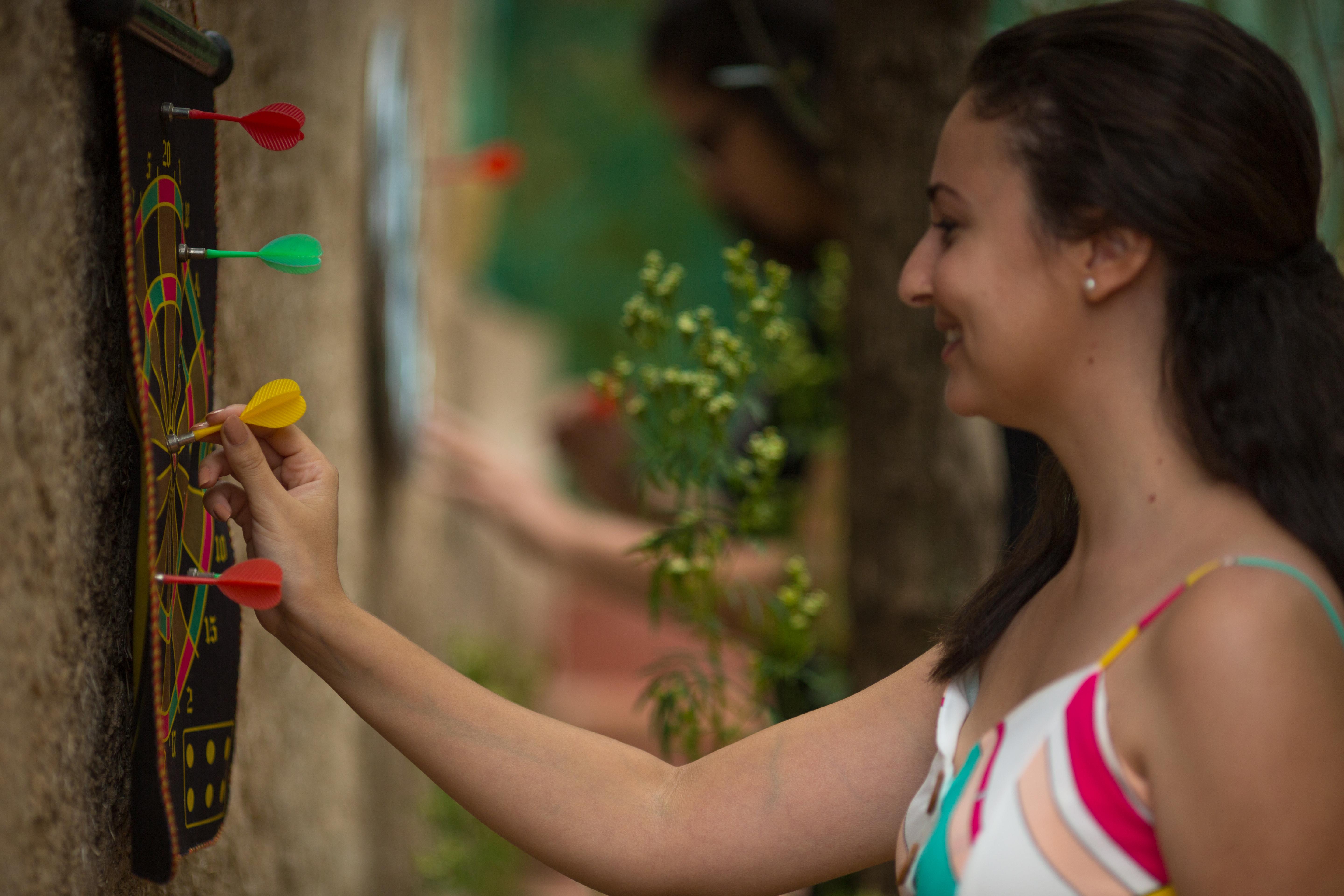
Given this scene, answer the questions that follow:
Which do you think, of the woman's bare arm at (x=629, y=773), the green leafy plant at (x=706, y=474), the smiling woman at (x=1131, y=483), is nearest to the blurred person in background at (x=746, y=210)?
the green leafy plant at (x=706, y=474)

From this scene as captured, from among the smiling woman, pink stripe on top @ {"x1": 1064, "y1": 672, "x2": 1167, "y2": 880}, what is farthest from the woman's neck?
pink stripe on top @ {"x1": 1064, "y1": 672, "x2": 1167, "y2": 880}

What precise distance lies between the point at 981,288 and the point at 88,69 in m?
0.58

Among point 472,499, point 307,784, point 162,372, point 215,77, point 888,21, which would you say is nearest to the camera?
point 162,372

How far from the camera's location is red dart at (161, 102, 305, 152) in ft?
2.54

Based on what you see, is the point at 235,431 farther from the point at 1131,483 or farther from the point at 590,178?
the point at 590,178

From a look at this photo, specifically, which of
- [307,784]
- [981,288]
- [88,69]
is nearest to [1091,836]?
[981,288]

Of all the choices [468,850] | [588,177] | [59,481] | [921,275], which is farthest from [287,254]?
[588,177]

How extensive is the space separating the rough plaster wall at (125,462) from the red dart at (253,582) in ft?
0.28

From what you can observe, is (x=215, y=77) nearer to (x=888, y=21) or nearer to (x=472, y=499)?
(x=888, y=21)

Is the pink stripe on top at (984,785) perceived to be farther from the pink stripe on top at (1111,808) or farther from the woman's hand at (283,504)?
the woman's hand at (283,504)

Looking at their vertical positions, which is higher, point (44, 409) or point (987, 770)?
point (44, 409)

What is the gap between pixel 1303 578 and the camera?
2.17 ft

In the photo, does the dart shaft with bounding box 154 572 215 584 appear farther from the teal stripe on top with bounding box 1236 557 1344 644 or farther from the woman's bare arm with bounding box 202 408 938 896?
the teal stripe on top with bounding box 1236 557 1344 644

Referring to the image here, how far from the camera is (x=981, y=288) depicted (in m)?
0.75
